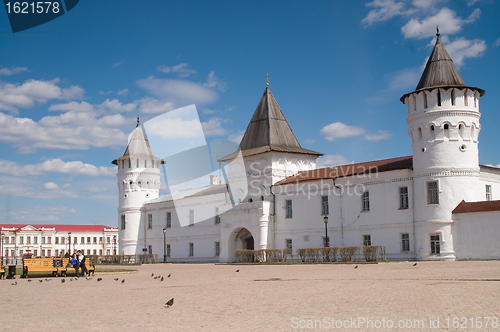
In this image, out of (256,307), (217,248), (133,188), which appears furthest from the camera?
(133,188)

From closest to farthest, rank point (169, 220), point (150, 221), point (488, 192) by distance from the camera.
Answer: point (488, 192) → point (169, 220) → point (150, 221)

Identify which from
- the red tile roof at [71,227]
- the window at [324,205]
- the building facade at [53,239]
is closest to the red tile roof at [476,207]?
the window at [324,205]

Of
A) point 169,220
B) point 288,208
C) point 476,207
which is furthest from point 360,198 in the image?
point 169,220

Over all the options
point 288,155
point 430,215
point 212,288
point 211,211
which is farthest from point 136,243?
point 212,288

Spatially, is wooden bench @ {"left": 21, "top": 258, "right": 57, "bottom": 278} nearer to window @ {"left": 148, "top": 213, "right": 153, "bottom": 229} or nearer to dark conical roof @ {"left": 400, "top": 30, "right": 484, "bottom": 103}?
dark conical roof @ {"left": 400, "top": 30, "right": 484, "bottom": 103}

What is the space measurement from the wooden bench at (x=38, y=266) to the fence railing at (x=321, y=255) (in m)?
16.2

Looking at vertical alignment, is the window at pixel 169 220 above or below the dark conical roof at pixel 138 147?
below

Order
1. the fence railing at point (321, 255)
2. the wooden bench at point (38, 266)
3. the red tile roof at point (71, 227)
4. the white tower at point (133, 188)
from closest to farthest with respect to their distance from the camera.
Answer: the wooden bench at point (38, 266) → the fence railing at point (321, 255) → the white tower at point (133, 188) → the red tile roof at point (71, 227)

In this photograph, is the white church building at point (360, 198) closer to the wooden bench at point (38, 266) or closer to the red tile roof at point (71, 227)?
the wooden bench at point (38, 266)

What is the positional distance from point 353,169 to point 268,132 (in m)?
9.59

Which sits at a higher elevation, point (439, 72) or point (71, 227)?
point (439, 72)

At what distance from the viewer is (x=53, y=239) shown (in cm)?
10275

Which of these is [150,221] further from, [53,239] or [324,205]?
[53,239]

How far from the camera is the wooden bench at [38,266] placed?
20.0 meters
